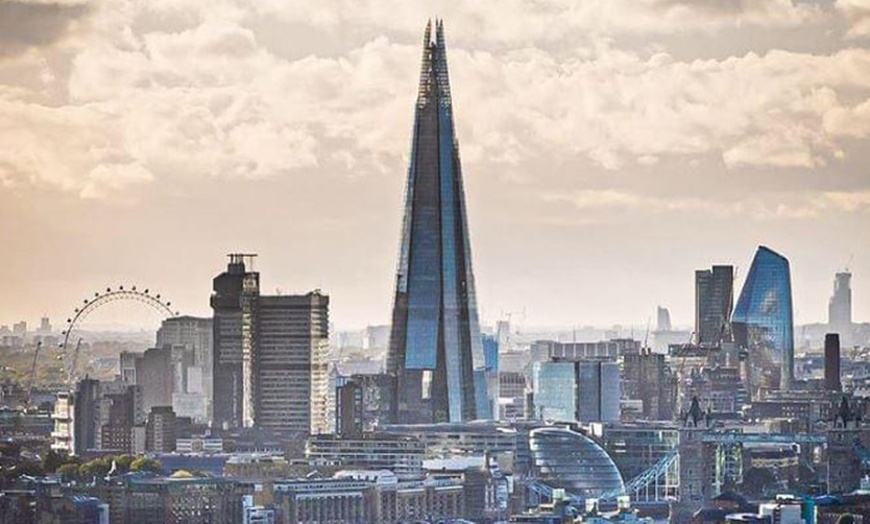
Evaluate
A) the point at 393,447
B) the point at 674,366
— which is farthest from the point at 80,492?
the point at 674,366

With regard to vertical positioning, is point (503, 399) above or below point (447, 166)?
below

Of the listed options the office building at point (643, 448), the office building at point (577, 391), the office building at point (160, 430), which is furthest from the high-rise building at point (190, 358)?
the office building at point (643, 448)

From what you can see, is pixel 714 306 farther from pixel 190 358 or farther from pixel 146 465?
pixel 146 465

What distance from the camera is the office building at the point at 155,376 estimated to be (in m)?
57.4

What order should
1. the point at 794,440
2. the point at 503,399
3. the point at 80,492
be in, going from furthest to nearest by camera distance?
the point at 503,399 → the point at 794,440 → the point at 80,492

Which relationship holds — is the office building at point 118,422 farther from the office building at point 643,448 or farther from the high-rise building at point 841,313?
the high-rise building at point 841,313

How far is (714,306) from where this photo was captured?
68.2 metres

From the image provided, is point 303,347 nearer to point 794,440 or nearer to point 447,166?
point 447,166

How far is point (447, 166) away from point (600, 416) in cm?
543

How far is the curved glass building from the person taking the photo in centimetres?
4970

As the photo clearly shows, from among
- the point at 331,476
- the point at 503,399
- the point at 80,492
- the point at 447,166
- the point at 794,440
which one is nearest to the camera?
the point at 80,492

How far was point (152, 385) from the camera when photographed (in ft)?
193

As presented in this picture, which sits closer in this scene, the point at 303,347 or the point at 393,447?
the point at 393,447

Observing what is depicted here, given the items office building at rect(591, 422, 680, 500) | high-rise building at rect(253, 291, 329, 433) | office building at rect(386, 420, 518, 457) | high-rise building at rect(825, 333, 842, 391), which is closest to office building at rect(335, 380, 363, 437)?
high-rise building at rect(253, 291, 329, 433)
